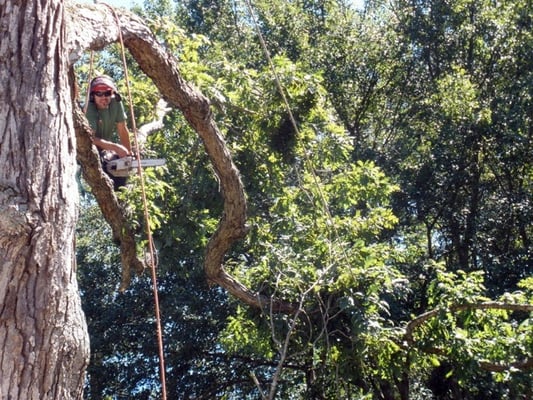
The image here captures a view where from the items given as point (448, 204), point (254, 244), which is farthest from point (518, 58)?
point (254, 244)

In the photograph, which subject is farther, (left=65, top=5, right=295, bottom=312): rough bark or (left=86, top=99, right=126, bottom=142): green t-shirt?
(left=86, top=99, right=126, bottom=142): green t-shirt

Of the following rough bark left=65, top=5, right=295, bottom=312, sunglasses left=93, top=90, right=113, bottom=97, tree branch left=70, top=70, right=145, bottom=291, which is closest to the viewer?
rough bark left=65, top=5, right=295, bottom=312

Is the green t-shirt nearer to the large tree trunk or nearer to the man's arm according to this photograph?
the man's arm

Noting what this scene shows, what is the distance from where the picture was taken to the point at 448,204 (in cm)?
1158

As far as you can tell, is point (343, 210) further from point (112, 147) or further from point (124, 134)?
point (112, 147)

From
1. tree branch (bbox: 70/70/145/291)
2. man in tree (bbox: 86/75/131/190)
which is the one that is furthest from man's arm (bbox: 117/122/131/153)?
tree branch (bbox: 70/70/145/291)

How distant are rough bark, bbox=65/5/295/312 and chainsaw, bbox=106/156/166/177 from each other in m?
0.29

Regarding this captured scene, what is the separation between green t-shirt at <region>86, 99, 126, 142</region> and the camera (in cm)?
507

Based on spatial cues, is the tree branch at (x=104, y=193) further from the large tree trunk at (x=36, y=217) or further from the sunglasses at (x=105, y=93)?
the large tree trunk at (x=36, y=217)

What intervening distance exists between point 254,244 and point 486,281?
3418 millimetres

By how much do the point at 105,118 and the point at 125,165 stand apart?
35 cm

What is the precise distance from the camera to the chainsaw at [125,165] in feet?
15.8

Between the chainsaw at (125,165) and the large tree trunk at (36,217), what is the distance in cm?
229

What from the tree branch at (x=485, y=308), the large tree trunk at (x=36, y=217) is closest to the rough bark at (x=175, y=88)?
the large tree trunk at (x=36, y=217)
